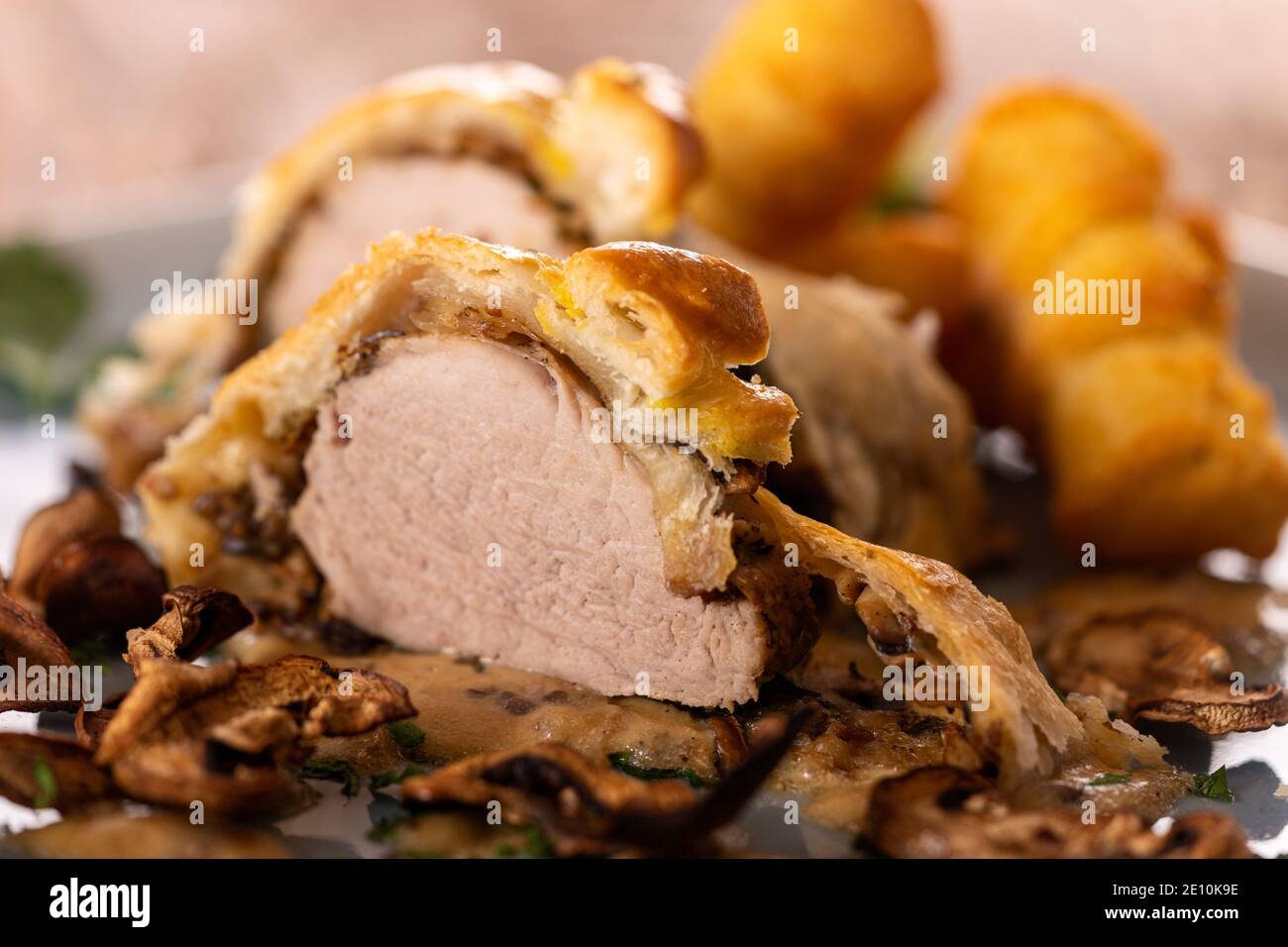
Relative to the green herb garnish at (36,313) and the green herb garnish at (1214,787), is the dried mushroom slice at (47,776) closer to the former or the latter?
the green herb garnish at (1214,787)

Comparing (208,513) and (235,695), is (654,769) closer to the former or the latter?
(235,695)

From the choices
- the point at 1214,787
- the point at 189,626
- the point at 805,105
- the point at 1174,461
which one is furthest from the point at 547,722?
the point at 805,105

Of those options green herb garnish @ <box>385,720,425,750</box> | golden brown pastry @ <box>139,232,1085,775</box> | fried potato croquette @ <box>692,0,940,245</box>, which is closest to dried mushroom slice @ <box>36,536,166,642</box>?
golden brown pastry @ <box>139,232,1085,775</box>

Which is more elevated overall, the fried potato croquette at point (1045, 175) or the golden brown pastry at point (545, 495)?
the fried potato croquette at point (1045, 175)

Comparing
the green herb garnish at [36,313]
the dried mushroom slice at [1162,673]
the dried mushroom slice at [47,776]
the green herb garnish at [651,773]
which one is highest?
the green herb garnish at [36,313]

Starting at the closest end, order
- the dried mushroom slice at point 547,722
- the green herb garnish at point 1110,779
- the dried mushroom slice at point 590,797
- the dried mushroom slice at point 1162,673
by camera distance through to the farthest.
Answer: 1. the dried mushroom slice at point 590,797
2. the green herb garnish at point 1110,779
3. the dried mushroom slice at point 547,722
4. the dried mushroom slice at point 1162,673

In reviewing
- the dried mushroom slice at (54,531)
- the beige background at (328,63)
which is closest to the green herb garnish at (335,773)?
the dried mushroom slice at (54,531)

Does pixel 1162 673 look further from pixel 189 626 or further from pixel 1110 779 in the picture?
pixel 189 626
